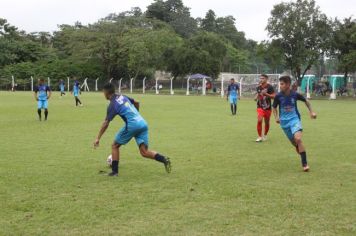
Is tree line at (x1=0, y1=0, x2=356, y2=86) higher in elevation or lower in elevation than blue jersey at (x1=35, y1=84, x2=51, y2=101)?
higher

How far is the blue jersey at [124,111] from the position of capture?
27.5ft

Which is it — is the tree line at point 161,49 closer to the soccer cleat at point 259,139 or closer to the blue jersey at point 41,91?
the blue jersey at point 41,91

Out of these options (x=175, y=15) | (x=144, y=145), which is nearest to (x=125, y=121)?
(x=144, y=145)

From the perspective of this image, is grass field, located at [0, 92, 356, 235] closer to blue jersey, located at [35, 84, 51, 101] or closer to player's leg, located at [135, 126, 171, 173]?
player's leg, located at [135, 126, 171, 173]

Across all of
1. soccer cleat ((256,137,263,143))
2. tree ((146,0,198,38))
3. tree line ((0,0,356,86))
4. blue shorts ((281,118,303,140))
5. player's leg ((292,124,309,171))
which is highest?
tree ((146,0,198,38))

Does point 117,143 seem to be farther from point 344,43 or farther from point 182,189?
point 344,43

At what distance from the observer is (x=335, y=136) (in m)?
14.8

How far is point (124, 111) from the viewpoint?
8.44 metres

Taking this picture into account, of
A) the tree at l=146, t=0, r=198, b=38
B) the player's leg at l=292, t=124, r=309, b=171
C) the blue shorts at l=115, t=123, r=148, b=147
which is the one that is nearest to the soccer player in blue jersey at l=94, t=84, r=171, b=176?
the blue shorts at l=115, t=123, r=148, b=147

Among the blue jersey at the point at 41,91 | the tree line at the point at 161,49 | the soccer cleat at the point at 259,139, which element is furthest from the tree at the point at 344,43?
the soccer cleat at the point at 259,139

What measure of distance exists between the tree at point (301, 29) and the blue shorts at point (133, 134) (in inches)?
1586

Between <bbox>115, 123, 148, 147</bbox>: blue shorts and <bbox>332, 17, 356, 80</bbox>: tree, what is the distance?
129 ft

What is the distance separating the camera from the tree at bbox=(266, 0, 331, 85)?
46875mm

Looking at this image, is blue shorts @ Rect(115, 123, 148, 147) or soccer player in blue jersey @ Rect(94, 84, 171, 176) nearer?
soccer player in blue jersey @ Rect(94, 84, 171, 176)
